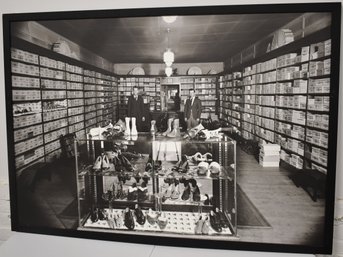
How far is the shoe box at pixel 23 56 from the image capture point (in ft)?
6.82

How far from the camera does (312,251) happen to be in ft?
6.56

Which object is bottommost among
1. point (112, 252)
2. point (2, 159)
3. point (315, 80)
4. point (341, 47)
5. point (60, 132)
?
point (112, 252)

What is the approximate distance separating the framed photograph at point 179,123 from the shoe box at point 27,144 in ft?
0.04

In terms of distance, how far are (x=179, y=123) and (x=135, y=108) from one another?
0.34m

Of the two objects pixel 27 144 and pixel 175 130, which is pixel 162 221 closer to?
pixel 175 130

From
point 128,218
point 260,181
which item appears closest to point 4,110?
point 128,218

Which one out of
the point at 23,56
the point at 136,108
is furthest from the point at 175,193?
the point at 23,56

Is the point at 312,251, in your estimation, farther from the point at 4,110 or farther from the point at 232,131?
the point at 4,110

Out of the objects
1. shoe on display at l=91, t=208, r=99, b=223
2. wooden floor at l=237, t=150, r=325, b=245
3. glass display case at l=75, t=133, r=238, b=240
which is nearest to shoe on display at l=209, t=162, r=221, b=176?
glass display case at l=75, t=133, r=238, b=240

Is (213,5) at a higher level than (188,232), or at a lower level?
higher

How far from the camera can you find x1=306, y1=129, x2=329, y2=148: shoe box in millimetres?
1874

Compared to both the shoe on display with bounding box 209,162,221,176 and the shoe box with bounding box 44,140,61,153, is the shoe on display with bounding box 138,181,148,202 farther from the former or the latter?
the shoe box with bounding box 44,140,61,153

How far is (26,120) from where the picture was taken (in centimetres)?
215

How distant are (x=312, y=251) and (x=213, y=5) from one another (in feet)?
6.15
